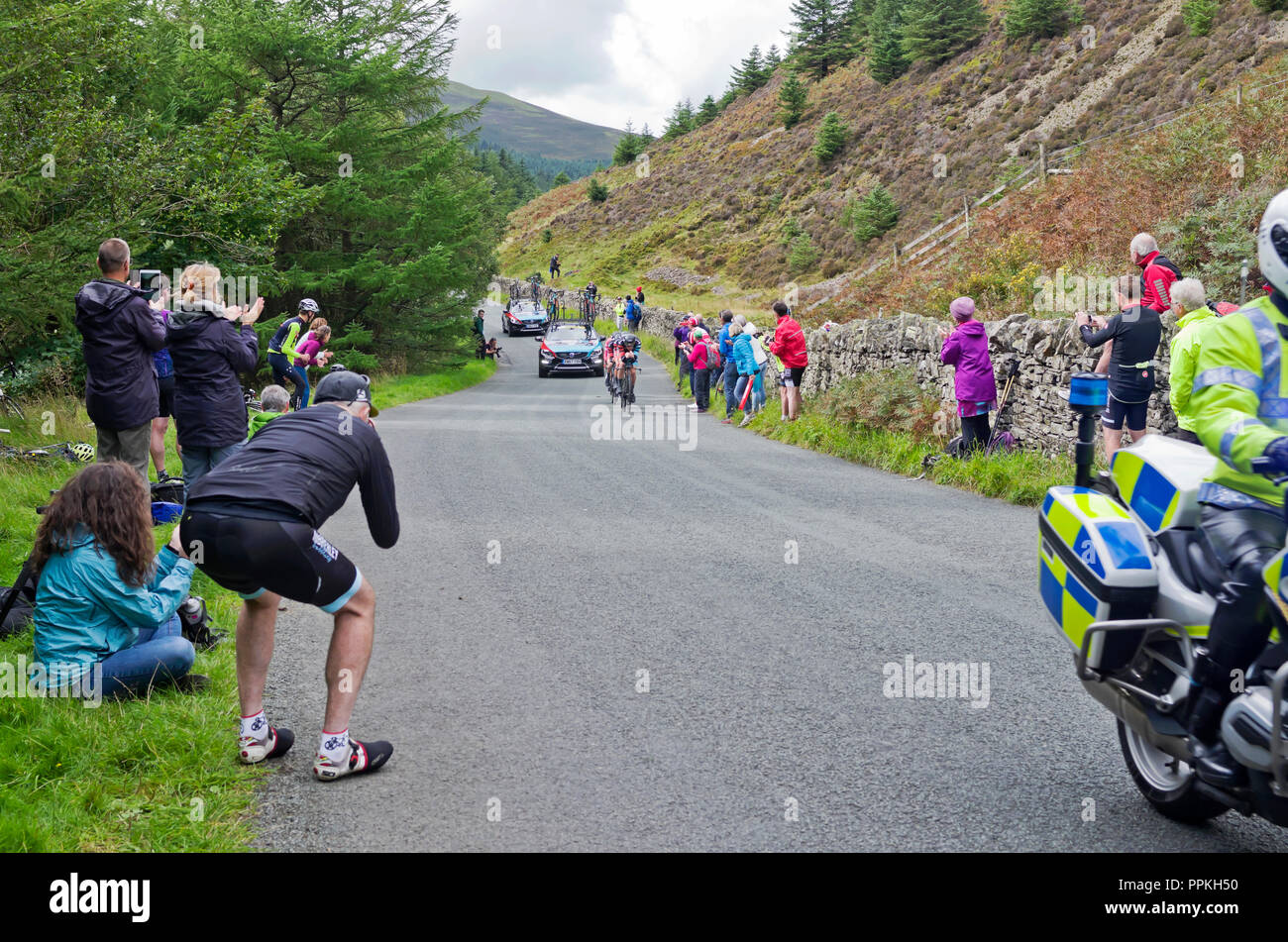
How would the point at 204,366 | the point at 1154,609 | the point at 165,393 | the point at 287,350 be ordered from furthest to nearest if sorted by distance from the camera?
the point at 287,350, the point at 165,393, the point at 204,366, the point at 1154,609

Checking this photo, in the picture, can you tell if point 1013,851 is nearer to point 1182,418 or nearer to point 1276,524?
point 1276,524

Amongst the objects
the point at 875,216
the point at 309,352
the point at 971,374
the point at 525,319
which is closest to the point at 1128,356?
the point at 971,374

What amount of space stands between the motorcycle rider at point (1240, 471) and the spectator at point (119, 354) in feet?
23.0

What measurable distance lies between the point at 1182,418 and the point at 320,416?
6.04 metres

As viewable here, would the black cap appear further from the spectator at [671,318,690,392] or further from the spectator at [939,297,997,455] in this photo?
the spectator at [671,318,690,392]

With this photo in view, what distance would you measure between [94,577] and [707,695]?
2.94m

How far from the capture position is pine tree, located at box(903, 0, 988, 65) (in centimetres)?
5834

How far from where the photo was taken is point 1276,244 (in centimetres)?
326

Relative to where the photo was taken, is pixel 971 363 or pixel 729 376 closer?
pixel 971 363

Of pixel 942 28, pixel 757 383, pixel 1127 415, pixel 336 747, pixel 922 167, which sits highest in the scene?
pixel 942 28

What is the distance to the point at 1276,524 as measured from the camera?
3.23m

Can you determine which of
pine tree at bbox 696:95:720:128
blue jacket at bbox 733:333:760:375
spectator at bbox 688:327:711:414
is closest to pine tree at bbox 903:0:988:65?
pine tree at bbox 696:95:720:128

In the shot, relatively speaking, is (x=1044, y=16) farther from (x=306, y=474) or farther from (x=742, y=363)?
(x=306, y=474)

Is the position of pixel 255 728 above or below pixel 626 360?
below
